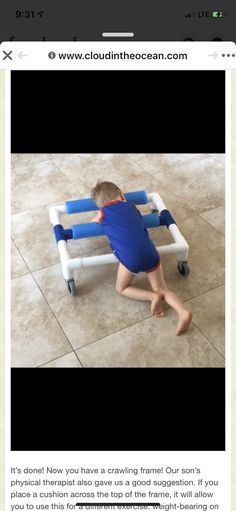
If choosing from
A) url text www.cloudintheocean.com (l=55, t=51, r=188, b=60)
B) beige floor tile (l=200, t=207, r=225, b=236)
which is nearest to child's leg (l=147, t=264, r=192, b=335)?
beige floor tile (l=200, t=207, r=225, b=236)

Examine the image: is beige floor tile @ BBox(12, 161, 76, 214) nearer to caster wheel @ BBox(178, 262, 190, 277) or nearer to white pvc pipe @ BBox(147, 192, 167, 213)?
white pvc pipe @ BBox(147, 192, 167, 213)

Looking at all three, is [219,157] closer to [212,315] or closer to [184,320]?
[212,315]

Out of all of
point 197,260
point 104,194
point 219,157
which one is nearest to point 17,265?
point 104,194

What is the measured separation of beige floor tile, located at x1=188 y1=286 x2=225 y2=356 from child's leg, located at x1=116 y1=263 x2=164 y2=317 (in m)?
0.12

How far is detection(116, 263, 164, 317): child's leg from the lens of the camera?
125 centimetres

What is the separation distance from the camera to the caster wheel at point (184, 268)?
1390 millimetres

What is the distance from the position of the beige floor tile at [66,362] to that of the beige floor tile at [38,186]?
74 centimetres

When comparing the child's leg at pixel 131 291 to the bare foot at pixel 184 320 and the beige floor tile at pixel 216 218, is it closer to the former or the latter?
the bare foot at pixel 184 320

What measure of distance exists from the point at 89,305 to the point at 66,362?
218 mm

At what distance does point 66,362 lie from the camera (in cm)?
116
